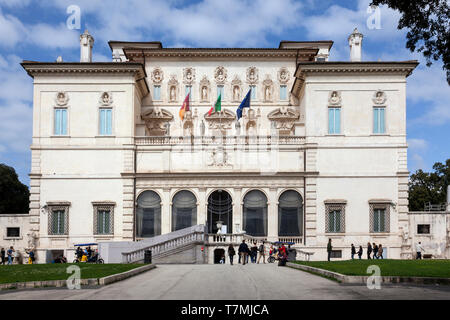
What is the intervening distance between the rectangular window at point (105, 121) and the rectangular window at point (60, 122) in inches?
119

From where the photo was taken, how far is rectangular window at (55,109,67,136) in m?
52.5

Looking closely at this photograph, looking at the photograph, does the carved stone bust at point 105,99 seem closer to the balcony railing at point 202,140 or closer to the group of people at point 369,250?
the balcony railing at point 202,140

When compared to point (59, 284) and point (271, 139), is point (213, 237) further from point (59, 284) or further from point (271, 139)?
point (59, 284)

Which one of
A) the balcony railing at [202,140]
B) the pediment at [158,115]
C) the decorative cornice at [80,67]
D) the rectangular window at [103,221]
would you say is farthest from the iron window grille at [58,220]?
the pediment at [158,115]

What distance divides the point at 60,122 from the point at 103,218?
28.8 ft

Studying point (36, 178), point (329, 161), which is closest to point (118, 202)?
point (36, 178)

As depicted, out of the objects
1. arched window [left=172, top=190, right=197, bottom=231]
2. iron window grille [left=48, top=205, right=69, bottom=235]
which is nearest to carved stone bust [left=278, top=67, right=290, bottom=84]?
arched window [left=172, top=190, right=197, bottom=231]

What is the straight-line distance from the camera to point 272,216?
5159cm

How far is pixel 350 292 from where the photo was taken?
67.9 ft

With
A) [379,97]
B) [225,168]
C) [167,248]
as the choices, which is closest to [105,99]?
[225,168]

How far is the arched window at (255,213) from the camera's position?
51719 millimetres

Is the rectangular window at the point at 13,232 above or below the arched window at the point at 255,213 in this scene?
below

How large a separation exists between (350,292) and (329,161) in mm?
31577

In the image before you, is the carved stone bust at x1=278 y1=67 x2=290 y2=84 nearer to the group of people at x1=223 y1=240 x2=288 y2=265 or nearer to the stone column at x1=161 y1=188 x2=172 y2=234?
the stone column at x1=161 y1=188 x2=172 y2=234
